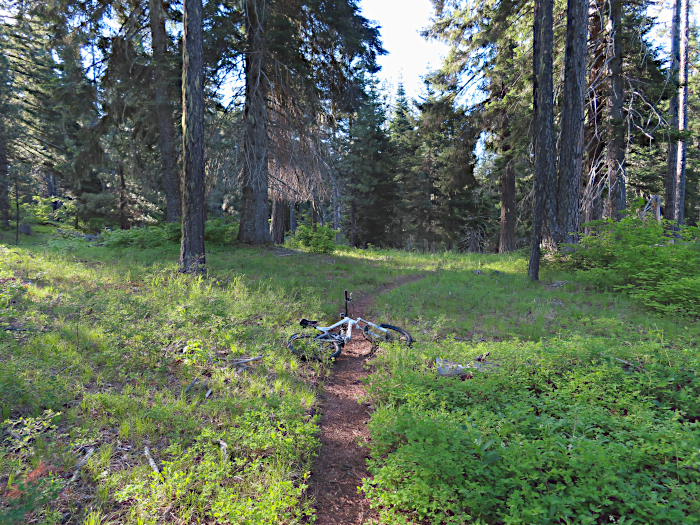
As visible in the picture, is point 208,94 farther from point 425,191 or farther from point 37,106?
point 425,191

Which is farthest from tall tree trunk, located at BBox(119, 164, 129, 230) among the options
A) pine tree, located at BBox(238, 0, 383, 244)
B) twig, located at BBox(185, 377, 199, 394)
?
twig, located at BBox(185, 377, 199, 394)

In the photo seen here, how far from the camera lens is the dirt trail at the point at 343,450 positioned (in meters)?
2.84

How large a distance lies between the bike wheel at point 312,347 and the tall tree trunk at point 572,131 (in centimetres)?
921

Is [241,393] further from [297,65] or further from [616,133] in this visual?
[616,133]

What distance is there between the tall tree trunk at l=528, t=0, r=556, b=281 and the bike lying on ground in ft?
19.6

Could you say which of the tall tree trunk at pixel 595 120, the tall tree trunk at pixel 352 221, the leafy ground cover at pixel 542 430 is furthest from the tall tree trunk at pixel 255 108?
the tall tree trunk at pixel 352 221

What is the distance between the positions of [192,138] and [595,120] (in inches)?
565

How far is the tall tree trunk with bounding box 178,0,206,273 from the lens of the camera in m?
9.41

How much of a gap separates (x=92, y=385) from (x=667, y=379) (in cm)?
642

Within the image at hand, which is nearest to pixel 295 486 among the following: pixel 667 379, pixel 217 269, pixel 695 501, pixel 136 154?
pixel 695 501

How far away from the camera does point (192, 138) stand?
9570mm

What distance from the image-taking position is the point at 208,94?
1379 cm

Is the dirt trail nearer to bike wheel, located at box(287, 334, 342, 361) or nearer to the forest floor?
the forest floor

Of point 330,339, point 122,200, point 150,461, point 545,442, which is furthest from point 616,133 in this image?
point 122,200
